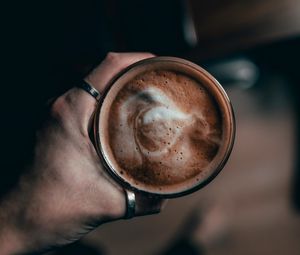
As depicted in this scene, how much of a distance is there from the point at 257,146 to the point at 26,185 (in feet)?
4.09

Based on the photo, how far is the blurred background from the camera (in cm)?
147

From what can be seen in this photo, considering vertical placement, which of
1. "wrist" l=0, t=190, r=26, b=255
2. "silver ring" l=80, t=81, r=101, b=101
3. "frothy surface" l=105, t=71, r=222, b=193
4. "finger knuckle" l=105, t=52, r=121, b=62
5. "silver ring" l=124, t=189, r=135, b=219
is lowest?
Result: "wrist" l=0, t=190, r=26, b=255

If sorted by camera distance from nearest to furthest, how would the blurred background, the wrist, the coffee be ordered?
the coffee
the wrist
the blurred background

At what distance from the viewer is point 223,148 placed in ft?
3.01

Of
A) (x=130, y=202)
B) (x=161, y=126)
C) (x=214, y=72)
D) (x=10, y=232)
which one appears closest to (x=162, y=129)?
(x=161, y=126)

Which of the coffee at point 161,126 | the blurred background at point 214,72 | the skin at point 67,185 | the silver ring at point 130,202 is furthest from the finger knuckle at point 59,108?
the blurred background at point 214,72

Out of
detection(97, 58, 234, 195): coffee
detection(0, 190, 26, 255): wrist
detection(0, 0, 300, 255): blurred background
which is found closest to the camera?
detection(97, 58, 234, 195): coffee

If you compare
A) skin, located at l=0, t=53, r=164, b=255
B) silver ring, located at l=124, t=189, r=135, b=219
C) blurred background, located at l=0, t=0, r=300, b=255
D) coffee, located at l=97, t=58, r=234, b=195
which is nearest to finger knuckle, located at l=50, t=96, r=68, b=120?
skin, located at l=0, t=53, r=164, b=255

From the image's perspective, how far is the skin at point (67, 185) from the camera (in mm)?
996

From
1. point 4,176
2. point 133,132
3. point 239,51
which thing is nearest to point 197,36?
point 239,51

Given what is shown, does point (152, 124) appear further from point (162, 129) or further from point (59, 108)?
point (59, 108)

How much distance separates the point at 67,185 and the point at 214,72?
1120 mm

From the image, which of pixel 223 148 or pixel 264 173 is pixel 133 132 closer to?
pixel 223 148

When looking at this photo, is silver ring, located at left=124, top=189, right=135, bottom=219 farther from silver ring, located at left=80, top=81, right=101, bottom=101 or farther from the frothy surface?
silver ring, located at left=80, top=81, right=101, bottom=101
